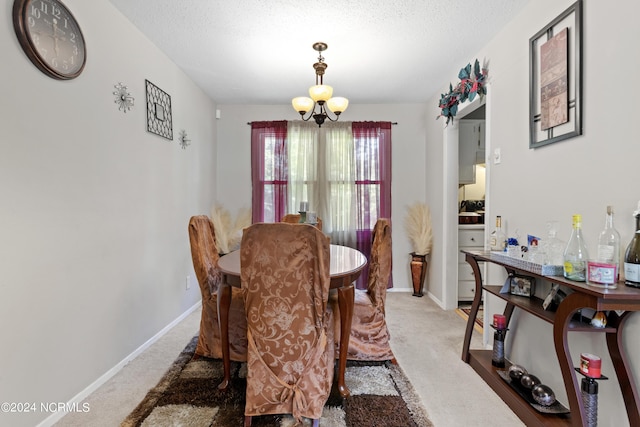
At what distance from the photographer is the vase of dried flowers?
12.8 ft

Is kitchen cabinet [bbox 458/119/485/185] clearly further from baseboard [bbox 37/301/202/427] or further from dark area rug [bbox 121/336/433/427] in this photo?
baseboard [bbox 37/301/202/427]

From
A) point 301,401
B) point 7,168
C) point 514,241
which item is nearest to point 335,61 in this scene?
point 514,241

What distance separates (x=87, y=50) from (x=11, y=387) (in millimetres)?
1876

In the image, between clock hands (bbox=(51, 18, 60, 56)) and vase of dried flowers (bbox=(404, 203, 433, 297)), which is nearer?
clock hands (bbox=(51, 18, 60, 56))

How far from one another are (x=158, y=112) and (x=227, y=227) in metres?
1.63

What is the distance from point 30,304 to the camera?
1.52 metres

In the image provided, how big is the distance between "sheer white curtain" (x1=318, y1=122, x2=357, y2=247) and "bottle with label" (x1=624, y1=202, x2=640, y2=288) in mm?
2911

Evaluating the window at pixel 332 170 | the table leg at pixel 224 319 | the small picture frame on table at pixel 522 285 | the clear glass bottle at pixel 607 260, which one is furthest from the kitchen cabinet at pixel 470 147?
the table leg at pixel 224 319

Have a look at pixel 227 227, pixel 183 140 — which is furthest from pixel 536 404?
pixel 183 140

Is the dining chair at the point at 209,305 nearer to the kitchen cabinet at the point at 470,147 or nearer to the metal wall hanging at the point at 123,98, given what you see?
the metal wall hanging at the point at 123,98

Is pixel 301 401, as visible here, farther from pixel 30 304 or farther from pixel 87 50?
pixel 87 50

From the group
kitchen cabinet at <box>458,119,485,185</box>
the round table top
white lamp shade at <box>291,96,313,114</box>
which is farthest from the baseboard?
kitchen cabinet at <box>458,119,485,185</box>

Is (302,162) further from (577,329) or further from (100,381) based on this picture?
(577,329)

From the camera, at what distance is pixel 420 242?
12.9 ft
